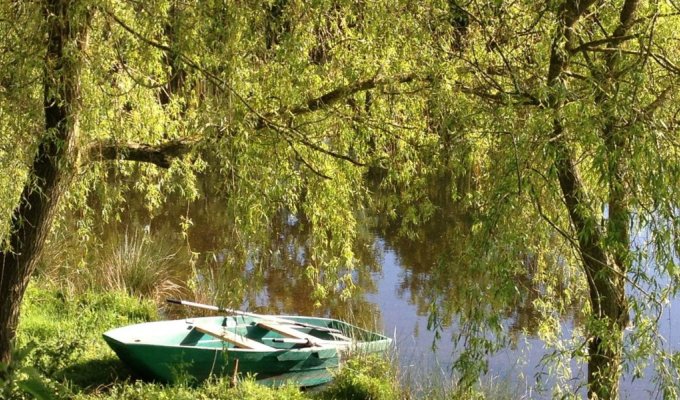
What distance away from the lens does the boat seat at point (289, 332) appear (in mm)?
7015

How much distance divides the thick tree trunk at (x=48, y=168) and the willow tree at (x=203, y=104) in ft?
0.03

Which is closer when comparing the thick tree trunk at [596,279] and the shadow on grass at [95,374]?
the thick tree trunk at [596,279]

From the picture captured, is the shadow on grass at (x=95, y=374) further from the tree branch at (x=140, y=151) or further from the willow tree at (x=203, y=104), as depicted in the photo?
the tree branch at (x=140, y=151)

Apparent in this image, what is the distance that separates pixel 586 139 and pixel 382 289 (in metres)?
7.67

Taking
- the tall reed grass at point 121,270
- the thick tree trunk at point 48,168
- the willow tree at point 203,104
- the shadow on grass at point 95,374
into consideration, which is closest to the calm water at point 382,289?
the tall reed grass at point 121,270

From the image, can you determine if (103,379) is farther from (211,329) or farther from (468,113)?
(468,113)

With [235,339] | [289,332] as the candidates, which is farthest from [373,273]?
[235,339]

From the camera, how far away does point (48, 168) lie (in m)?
4.66

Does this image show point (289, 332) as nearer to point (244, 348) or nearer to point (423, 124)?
point (244, 348)

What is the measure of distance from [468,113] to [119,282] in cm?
569

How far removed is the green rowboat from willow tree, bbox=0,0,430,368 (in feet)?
4.19

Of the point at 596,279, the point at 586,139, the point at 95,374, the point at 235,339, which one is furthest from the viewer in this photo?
the point at 235,339

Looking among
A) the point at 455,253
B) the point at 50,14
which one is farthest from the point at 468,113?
the point at 50,14

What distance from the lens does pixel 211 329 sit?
7082 mm
